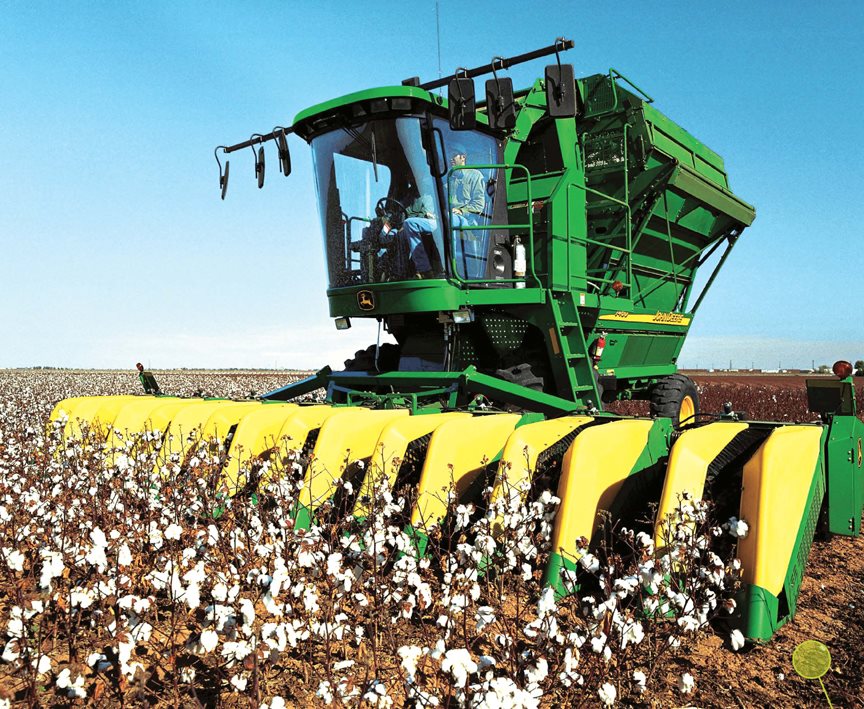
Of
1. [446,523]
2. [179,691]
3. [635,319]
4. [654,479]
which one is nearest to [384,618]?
[179,691]

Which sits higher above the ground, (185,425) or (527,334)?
(527,334)

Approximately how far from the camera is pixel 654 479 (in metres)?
3.94

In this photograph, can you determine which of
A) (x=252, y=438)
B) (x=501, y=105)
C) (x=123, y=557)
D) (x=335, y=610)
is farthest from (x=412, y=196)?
(x=123, y=557)

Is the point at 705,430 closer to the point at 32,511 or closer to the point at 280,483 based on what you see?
the point at 280,483

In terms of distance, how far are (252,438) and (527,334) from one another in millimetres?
3025

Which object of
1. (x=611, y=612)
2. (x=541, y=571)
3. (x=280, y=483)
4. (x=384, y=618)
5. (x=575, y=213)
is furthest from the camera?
(x=575, y=213)

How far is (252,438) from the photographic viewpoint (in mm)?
5066

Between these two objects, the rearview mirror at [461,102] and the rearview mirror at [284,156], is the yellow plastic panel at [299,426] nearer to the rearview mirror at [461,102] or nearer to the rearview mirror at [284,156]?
the rearview mirror at [461,102]

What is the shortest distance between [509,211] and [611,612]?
5501mm


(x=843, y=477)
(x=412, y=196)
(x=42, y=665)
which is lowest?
(x=42, y=665)

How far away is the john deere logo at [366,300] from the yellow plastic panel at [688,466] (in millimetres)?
3534

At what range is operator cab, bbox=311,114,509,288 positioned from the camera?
630cm

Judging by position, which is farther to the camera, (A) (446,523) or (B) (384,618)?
(A) (446,523)

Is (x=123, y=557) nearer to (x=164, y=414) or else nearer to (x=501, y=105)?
(x=164, y=414)
